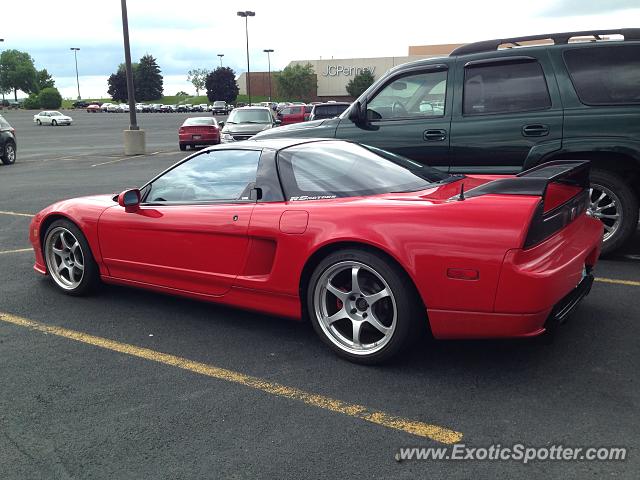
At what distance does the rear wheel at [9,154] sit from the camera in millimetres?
18828

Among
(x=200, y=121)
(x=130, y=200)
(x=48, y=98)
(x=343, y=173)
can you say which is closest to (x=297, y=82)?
(x=48, y=98)

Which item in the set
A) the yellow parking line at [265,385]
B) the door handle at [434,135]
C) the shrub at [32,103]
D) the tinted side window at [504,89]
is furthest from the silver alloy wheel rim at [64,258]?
the shrub at [32,103]

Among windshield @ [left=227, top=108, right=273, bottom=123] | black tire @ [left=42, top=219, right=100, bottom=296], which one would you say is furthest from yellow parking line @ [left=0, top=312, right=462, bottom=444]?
windshield @ [left=227, top=108, right=273, bottom=123]

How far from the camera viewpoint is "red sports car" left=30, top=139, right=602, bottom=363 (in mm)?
3160

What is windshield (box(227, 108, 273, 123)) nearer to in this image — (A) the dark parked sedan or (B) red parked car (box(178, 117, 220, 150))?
(B) red parked car (box(178, 117, 220, 150))

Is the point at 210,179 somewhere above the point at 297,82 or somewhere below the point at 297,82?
below

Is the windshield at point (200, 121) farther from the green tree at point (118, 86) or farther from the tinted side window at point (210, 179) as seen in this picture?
the green tree at point (118, 86)

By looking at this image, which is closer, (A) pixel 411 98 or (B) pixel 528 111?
(B) pixel 528 111

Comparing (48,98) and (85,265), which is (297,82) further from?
(85,265)

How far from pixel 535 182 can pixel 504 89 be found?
122 inches

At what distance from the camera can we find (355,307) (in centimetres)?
360

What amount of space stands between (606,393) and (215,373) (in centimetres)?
213

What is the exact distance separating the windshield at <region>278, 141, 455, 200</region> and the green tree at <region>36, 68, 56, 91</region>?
149722mm

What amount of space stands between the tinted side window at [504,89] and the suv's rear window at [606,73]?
1.00 feet
